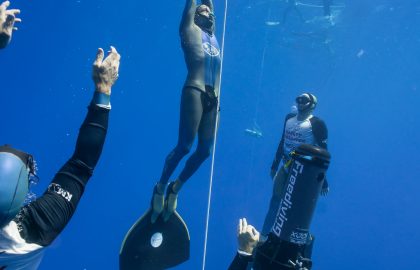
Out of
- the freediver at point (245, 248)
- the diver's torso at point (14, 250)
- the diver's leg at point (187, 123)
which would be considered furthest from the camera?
the diver's leg at point (187, 123)

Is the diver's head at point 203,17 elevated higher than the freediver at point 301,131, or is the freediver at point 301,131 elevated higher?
the diver's head at point 203,17

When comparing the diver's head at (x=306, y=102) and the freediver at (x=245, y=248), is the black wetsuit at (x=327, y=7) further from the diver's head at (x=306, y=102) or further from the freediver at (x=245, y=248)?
the freediver at (x=245, y=248)

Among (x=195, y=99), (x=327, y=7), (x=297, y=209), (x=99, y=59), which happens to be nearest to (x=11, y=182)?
(x=99, y=59)

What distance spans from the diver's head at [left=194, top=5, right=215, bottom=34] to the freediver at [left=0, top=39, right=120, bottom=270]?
3980 millimetres

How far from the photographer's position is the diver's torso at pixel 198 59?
5676 mm

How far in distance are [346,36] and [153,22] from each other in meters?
22.5

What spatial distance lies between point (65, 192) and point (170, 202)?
4.13m

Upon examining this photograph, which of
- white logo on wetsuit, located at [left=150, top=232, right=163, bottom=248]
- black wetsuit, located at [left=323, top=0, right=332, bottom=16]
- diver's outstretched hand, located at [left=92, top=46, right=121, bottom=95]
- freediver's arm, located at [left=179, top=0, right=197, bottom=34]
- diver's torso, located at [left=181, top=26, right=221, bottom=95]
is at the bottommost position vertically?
white logo on wetsuit, located at [left=150, top=232, right=163, bottom=248]

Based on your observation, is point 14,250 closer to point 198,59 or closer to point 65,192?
point 65,192

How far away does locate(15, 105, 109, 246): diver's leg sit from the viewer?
175cm

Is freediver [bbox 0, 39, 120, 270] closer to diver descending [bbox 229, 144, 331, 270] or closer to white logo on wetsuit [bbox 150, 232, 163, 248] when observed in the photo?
diver descending [bbox 229, 144, 331, 270]

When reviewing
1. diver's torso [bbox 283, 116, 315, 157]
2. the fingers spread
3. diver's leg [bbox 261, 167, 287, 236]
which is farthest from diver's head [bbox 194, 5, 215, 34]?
the fingers spread

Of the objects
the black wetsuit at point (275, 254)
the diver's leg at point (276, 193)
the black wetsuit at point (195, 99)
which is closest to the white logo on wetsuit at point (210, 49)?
the black wetsuit at point (195, 99)

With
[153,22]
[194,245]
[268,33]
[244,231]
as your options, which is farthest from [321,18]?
[153,22]
